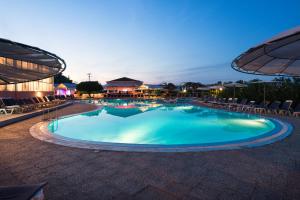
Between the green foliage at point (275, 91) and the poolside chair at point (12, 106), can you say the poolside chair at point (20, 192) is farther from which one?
the green foliage at point (275, 91)

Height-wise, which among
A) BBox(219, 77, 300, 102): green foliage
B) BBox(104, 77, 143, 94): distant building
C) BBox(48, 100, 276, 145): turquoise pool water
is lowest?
BBox(48, 100, 276, 145): turquoise pool water

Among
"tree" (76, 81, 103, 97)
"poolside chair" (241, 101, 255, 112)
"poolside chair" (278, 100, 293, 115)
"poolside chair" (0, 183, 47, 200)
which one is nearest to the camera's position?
"poolside chair" (0, 183, 47, 200)

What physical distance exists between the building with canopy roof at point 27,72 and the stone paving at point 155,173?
246cm

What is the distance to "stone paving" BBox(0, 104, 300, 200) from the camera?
2.40 m

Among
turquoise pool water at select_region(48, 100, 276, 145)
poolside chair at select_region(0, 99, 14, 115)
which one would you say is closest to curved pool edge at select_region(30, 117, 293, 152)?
turquoise pool water at select_region(48, 100, 276, 145)

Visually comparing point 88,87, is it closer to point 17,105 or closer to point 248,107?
point 17,105

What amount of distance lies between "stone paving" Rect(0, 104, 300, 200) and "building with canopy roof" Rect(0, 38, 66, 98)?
96.9 inches

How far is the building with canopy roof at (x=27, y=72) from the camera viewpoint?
233 inches

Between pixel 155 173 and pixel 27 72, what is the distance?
899 centimetres

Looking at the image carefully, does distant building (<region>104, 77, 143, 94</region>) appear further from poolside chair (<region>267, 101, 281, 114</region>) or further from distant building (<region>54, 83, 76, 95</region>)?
poolside chair (<region>267, 101, 281, 114</region>)

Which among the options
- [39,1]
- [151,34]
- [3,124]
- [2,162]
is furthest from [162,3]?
[2,162]

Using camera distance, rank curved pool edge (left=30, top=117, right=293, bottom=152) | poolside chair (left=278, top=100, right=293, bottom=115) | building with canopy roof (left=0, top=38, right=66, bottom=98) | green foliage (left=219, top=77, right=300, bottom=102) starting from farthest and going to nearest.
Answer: green foliage (left=219, top=77, right=300, bottom=102) < poolside chair (left=278, top=100, right=293, bottom=115) < building with canopy roof (left=0, top=38, right=66, bottom=98) < curved pool edge (left=30, top=117, right=293, bottom=152)

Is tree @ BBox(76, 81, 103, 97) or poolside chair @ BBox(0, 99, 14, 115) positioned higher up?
tree @ BBox(76, 81, 103, 97)

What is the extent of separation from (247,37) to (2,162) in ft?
146
